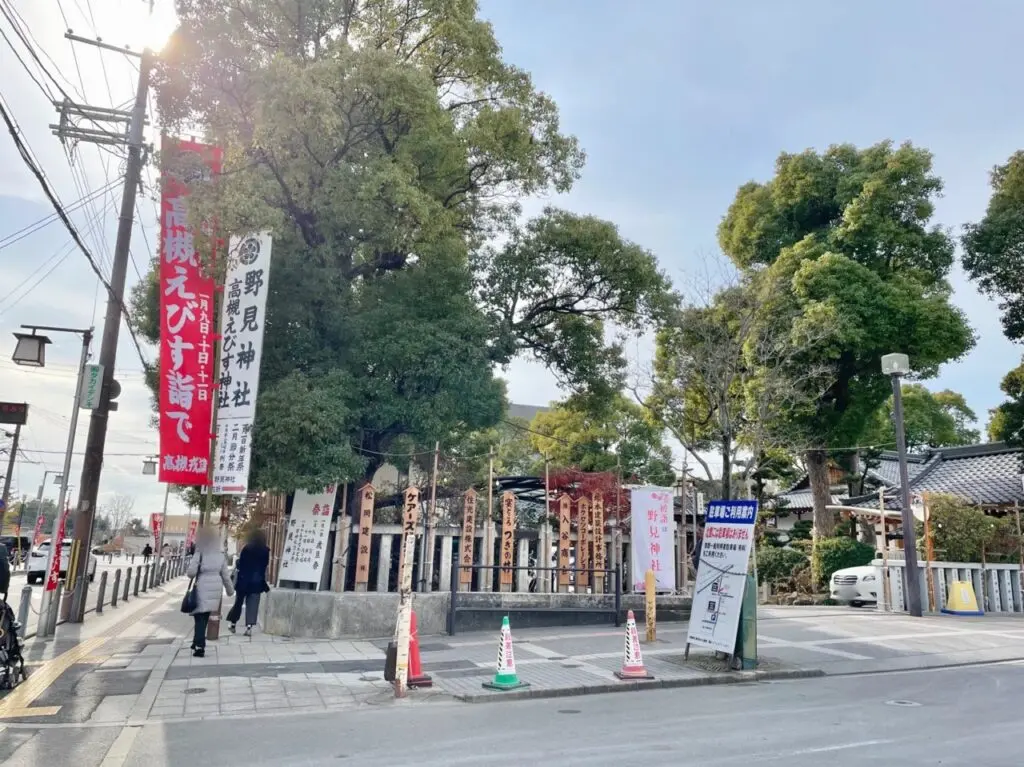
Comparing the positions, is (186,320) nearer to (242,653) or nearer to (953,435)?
(242,653)

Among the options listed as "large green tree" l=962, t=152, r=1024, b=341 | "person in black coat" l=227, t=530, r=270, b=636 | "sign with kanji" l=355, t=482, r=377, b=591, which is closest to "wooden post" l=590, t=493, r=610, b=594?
"sign with kanji" l=355, t=482, r=377, b=591

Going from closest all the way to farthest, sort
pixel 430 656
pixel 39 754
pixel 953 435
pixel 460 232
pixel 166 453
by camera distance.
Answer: pixel 39 754
pixel 430 656
pixel 166 453
pixel 460 232
pixel 953 435

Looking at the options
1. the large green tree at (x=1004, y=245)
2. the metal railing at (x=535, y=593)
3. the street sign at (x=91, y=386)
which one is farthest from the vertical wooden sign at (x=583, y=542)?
the large green tree at (x=1004, y=245)

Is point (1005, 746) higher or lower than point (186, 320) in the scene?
lower

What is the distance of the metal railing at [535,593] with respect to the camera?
12.8 meters

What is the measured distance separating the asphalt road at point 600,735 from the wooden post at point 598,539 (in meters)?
5.96

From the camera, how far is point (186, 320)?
13.6 m

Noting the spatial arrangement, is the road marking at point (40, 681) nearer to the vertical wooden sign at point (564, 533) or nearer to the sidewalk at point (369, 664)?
the sidewalk at point (369, 664)

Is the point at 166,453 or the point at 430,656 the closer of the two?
the point at 430,656

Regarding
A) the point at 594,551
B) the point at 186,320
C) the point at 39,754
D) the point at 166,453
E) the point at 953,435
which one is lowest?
the point at 39,754

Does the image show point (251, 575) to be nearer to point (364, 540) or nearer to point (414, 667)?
point (364, 540)

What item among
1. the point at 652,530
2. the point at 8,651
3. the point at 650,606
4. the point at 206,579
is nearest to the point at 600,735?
the point at 650,606

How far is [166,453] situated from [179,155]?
17.4 feet

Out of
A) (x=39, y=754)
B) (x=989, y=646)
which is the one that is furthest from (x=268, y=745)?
Answer: (x=989, y=646)
